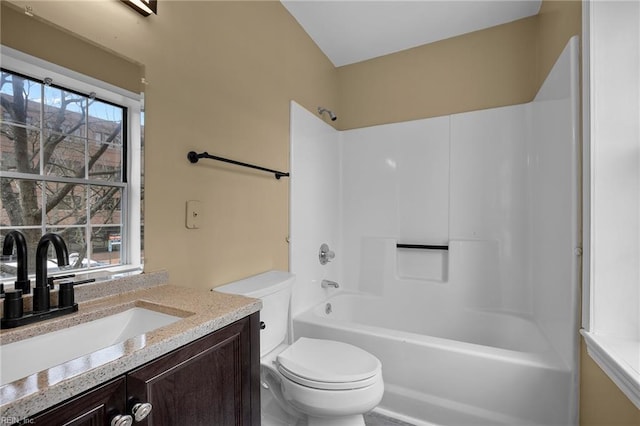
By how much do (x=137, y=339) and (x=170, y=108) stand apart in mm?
Answer: 932

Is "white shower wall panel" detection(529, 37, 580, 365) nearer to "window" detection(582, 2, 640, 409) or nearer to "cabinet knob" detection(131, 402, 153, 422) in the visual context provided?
"window" detection(582, 2, 640, 409)

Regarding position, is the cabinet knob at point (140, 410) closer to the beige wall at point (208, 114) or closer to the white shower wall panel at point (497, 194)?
the beige wall at point (208, 114)

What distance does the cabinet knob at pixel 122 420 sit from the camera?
0.58 m

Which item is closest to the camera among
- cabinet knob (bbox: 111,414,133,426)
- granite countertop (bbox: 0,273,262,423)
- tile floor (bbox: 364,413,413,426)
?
granite countertop (bbox: 0,273,262,423)

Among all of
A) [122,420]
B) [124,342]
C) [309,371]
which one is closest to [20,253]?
[124,342]

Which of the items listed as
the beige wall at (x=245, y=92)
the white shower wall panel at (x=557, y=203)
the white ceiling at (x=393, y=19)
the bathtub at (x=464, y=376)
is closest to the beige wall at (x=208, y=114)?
the beige wall at (x=245, y=92)

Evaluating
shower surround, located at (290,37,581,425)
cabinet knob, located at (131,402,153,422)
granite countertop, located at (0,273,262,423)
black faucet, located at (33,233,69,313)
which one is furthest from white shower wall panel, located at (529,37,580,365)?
black faucet, located at (33,233,69,313)

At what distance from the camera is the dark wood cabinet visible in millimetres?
558

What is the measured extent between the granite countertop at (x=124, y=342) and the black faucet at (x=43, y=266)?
2.1 inches

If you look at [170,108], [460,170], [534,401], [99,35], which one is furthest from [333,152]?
[534,401]

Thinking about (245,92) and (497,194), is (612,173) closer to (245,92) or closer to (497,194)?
→ (497,194)

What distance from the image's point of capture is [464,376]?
1515 mm

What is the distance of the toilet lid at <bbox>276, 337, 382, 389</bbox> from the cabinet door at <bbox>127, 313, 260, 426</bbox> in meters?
0.33

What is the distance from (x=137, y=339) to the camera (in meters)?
0.69
